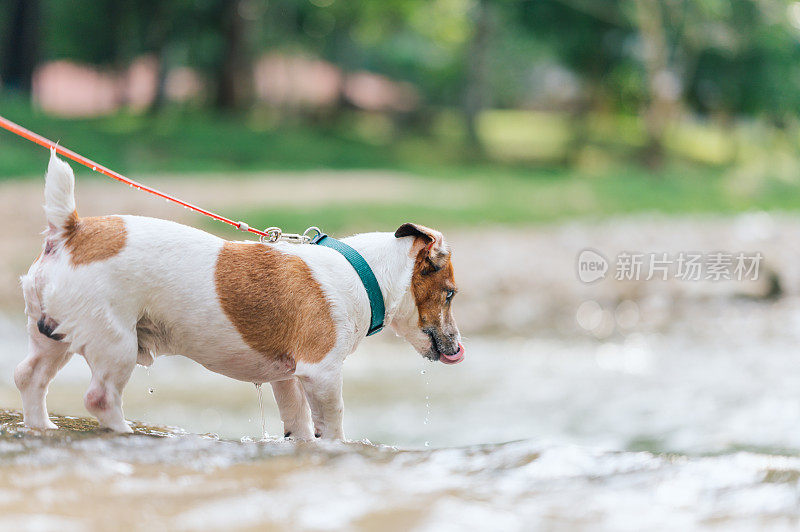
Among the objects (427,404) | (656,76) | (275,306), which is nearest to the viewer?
(275,306)

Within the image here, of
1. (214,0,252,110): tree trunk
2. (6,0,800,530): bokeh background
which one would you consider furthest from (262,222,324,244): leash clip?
(214,0,252,110): tree trunk

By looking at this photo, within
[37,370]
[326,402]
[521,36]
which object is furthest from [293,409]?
[521,36]

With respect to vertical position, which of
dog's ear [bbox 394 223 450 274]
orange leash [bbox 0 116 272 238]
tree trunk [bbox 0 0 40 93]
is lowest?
dog's ear [bbox 394 223 450 274]

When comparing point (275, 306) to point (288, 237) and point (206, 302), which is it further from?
point (288, 237)

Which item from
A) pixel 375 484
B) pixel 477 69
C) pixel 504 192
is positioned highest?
pixel 477 69

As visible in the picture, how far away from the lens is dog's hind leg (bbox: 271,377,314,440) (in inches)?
176

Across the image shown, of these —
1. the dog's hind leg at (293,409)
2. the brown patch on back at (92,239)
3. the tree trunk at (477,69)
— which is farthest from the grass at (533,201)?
Result: the brown patch on back at (92,239)

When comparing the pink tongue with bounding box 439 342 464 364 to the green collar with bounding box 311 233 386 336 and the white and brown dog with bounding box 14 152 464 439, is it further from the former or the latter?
the green collar with bounding box 311 233 386 336

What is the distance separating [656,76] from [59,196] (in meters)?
26.3

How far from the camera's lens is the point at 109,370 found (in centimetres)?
386

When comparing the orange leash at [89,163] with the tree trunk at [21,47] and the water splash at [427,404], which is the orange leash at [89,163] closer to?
the water splash at [427,404]

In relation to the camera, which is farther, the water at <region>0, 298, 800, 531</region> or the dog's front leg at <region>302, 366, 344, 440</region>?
the dog's front leg at <region>302, 366, 344, 440</region>

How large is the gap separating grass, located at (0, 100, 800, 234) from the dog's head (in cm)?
1111

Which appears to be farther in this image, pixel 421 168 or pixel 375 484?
pixel 421 168
